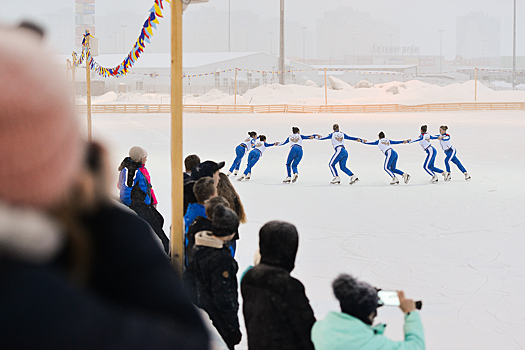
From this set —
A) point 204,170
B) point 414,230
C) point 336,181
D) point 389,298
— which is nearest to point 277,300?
point 389,298

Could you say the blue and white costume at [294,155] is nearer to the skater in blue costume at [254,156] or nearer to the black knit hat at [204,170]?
the skater in blue costume at [254,156]

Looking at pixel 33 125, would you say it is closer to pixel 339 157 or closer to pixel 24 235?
pixel 24 235

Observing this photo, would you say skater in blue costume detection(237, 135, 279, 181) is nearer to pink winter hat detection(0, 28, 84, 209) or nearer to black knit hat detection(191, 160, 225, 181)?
black knit hat detection(191, 160, 225, 181)

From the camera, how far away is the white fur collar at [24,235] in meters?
0.46

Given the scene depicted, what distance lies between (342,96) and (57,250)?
44.5 m

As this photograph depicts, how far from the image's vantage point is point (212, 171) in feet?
13.0

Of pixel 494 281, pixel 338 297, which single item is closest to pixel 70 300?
pixel 338 297

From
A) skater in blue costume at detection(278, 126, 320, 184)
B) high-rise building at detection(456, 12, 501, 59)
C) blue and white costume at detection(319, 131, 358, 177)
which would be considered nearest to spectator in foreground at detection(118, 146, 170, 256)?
skater in blue costume at detection(278, 126, 320, 184)

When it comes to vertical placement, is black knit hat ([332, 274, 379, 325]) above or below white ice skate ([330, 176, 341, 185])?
above

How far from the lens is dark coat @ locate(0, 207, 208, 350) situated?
1.47 ft

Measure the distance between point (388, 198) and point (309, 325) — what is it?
731cm

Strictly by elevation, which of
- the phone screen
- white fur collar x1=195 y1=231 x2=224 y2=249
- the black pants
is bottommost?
the black pants

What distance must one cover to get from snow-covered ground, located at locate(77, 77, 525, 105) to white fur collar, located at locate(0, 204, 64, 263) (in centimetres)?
3853

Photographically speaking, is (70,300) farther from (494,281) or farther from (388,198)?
(388,198)
